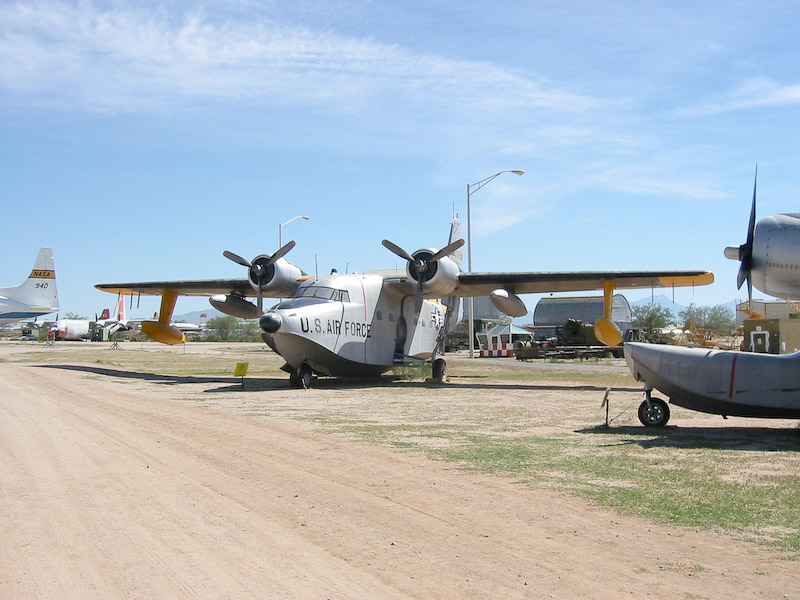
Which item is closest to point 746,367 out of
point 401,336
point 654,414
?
point 654,414

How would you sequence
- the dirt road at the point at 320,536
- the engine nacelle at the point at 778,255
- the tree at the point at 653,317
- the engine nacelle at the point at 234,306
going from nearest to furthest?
the dirt road at the point at 320,536
the engine nacelle at the point at 778,255
the engine nacelle at the point at 234,306
the tree at the point at 653,317

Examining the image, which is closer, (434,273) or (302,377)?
(302,377)

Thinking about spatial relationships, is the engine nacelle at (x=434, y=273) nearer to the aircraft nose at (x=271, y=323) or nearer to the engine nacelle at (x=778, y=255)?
the aircraft nose at (x=271, y=323)

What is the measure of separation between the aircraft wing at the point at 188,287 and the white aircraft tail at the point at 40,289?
39.3 metres

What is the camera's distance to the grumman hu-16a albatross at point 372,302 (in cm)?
2194

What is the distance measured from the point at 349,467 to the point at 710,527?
4.27 metres

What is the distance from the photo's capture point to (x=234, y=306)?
2712cm

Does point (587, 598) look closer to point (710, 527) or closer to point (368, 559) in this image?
point (368, 559)

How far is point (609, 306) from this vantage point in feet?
76.8

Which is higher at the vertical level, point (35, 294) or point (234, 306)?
point (35, 294)

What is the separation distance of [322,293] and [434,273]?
148 inches

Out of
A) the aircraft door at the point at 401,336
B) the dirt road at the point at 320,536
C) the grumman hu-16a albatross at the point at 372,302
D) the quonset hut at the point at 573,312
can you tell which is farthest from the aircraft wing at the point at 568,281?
the quonset hut at the point at 573,312

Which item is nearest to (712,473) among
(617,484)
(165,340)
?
(617,484)

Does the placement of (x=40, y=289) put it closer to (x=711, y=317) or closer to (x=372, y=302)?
(x=372, y=302)
